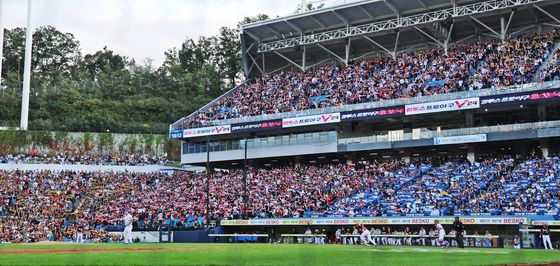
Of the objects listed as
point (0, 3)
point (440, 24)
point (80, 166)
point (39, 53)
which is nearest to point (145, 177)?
point (80, 166)

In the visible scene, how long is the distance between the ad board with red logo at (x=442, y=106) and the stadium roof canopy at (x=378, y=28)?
11033 millimetres

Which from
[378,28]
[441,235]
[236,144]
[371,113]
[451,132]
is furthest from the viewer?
[236,144]

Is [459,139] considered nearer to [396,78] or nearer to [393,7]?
[396,78]

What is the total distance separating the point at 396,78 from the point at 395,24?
657cm

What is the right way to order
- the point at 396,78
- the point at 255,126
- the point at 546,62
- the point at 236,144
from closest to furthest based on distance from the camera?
the point at 546,62, the point at 396,78, the point at 255,126, the point at 236,144

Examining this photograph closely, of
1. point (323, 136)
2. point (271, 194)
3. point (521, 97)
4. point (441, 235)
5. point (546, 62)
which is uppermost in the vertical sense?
point (546, 62)

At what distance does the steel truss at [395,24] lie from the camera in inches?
2316

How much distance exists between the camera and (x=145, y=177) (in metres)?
67.8

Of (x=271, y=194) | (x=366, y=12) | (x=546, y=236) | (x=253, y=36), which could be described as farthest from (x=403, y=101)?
(x=253, y=36)

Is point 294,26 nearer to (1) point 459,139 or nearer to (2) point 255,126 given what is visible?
(2) point 255,126

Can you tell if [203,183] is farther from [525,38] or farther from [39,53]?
[39,53]

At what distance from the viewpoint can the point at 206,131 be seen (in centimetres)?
6662

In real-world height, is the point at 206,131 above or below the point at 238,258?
above

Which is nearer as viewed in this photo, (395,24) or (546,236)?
(546,236)
